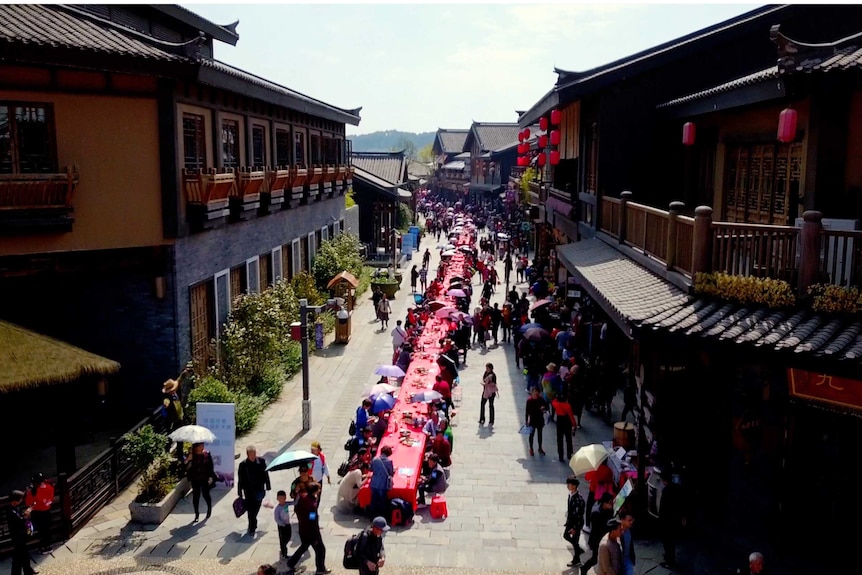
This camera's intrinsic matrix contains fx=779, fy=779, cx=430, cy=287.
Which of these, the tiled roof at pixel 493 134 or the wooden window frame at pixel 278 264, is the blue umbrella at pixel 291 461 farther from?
the tiled roof at pixel 493 134

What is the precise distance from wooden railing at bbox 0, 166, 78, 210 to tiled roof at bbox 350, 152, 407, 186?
144 feet

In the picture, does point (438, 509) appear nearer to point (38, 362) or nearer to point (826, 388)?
point (826, 388)

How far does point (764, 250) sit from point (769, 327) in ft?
4.21

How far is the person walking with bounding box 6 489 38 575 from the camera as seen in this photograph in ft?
36.2

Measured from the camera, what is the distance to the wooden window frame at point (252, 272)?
866 inches

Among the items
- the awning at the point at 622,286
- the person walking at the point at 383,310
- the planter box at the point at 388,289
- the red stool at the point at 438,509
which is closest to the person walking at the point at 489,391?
the awning at the point at 622,286

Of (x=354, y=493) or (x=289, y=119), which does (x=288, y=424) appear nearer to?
(x=354, y=493)

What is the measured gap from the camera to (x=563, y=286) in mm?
26859

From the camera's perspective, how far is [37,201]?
46.9 ft

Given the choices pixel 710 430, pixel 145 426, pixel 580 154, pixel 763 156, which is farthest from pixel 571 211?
pixel 145 426

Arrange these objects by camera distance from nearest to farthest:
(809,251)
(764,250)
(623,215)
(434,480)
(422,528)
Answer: (809,251) < (764,250) < (422,528) < (434,480) < (623,215)

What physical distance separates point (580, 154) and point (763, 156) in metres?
7.95

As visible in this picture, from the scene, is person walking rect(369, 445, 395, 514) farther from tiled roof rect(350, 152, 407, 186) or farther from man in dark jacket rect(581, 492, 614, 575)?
tiled roof rect(350, 152, 407, 186)

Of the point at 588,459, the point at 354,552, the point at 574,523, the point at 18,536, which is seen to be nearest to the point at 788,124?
the point at 588,459
